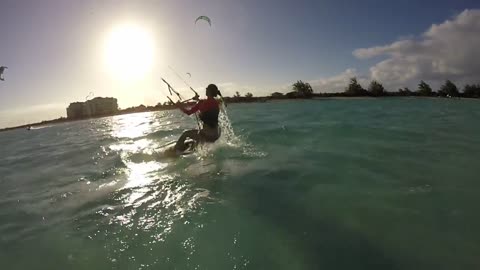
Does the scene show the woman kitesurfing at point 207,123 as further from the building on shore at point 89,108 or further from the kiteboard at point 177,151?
the building on shore at point 89,108

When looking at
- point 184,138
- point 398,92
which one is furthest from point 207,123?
point 398,92

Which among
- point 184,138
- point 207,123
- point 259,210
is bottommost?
point 259,210

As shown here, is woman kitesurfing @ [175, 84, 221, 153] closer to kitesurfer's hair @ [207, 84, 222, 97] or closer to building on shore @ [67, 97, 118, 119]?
kitesurfer's hair @ [207, 84, 222, 97]

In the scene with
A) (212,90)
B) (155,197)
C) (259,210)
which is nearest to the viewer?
(259,210)

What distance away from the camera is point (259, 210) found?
283 inches

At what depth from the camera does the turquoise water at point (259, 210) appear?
5.37m

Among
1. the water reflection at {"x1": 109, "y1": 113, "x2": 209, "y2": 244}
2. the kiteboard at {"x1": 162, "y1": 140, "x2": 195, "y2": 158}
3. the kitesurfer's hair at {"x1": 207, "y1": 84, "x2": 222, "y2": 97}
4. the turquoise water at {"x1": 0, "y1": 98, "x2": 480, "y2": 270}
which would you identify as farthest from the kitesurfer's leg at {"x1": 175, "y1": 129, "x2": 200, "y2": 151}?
the kitesurfer's hair at {"x1": 207, "y1": 84, "x2": 222, "y2": 97}

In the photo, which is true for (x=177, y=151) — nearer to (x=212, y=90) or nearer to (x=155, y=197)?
(x=212, y=90)

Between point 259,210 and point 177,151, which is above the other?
point 177,151

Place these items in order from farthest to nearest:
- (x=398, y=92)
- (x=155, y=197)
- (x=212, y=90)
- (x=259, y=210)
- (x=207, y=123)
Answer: (x=398, y=92), (x=207, y=123), (x=212, y=90), (x=155, y=197), (x=259, y=210)

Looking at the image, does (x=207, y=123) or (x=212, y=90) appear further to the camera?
(x=207, y=123)

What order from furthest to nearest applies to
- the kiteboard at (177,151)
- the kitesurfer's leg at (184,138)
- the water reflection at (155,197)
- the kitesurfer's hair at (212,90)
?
the kitesurfer's leg at (184,138), the kiteboard at (177,151), the kitesurfer's hair at (212,90), the water reflection at (155,197)

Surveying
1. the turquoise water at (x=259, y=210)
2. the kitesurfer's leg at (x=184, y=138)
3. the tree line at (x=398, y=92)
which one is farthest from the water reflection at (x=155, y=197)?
the tree line at (x=398, y=92)

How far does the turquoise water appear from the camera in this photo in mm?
5371
